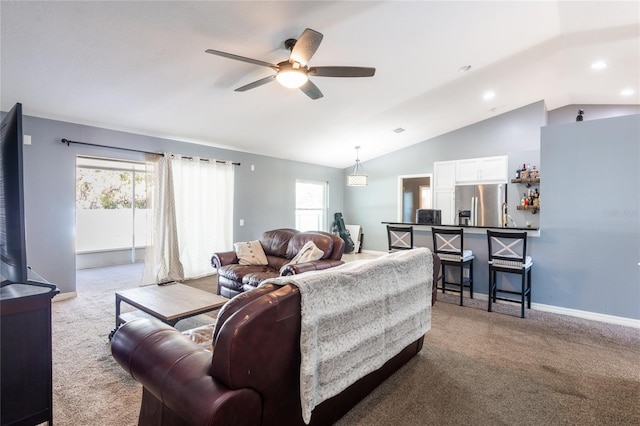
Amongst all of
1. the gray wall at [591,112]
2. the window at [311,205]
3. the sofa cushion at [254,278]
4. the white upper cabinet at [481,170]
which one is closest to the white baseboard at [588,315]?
the white upper cabinet at [481,170]

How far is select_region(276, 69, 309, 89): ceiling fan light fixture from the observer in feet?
9.20

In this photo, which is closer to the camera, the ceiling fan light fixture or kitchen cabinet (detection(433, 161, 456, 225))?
the ceiling fan light fixture

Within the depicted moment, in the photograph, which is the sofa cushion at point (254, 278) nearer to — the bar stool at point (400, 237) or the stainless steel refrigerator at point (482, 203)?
the bar stool at point (400, 237)

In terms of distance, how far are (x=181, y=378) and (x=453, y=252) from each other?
3863 mm

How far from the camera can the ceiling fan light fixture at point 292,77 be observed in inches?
110

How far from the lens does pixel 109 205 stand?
7.00m

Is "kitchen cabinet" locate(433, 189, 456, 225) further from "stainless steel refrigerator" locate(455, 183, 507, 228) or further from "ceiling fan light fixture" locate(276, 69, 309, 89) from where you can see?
"ceiling fan light fixture" locate(276, 69, 309, 89)

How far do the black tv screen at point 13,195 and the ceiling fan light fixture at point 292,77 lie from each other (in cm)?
191

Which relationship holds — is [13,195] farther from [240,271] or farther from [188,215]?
[188,215]

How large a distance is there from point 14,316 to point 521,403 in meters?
3.04

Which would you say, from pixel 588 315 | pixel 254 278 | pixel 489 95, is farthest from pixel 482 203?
pixel 254 278

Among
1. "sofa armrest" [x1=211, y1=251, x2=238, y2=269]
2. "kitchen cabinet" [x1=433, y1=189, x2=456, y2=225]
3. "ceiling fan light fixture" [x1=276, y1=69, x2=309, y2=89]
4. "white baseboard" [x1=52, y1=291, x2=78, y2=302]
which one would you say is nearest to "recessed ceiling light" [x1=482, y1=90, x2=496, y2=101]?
"kitchen cabinet" [x1=433, y1=189, x2=456, y2=225]

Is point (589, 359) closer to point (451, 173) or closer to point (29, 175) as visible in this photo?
point (451, 173)

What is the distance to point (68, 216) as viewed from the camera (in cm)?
432
